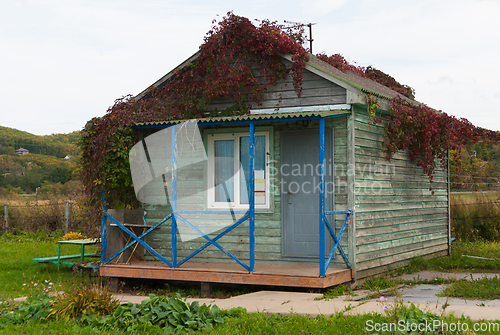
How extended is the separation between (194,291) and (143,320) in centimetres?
294

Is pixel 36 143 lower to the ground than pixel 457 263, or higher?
higher

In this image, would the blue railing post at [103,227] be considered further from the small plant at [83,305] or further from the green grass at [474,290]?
the green grass at [474,290]

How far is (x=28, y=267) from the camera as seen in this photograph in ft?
38.6

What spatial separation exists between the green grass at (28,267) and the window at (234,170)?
302 centimetres

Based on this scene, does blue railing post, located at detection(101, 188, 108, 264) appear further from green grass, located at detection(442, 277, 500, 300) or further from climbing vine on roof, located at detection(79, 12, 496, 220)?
green grass, located at detection(442, 277, 500, 300)

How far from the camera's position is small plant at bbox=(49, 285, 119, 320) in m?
6.21

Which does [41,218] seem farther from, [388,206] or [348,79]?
[388,206]

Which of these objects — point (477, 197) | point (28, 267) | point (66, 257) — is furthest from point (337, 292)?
point (477, 197)

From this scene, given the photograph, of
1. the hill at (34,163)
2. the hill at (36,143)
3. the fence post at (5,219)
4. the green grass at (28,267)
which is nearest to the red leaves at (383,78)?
the green grass at (28,267)

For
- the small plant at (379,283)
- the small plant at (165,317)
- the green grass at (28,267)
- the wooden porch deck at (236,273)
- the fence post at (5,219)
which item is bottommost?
the green grass at (28,267)

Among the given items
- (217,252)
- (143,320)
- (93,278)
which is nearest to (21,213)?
(93,278)

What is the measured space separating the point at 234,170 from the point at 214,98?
1483mm

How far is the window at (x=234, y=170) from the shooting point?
29.8ft

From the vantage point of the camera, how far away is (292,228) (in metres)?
8.85
